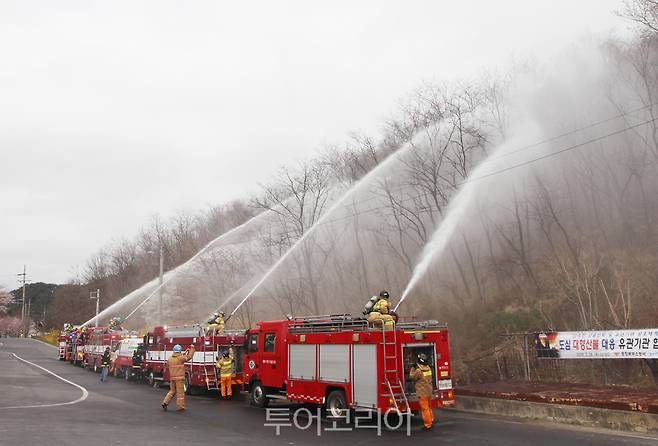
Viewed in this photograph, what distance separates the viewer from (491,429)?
1221 centimetres

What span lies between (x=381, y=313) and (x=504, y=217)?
880 inches

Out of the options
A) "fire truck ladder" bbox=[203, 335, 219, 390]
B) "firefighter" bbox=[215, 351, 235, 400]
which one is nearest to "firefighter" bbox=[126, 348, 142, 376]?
"fire truck ladder" bbox=[203, 335, 219, 390]

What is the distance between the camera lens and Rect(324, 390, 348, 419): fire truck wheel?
530 inches

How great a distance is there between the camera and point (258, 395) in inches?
671

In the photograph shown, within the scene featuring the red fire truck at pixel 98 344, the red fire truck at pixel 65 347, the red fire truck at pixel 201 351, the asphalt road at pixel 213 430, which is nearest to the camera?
the asphalt road at pixel 213 430

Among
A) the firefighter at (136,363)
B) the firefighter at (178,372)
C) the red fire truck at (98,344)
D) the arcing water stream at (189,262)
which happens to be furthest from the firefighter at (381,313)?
the red fire truck at (98,344)

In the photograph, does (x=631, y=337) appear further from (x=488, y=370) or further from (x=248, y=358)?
(x=248, y=358)

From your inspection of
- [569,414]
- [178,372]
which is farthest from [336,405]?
[569,414]

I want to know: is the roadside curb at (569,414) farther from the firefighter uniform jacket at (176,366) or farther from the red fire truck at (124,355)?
the red fire truck at (124,355)

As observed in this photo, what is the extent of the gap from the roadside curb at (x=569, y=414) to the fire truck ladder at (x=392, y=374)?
360 centimetres

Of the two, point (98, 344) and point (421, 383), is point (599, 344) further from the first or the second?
point (98, 344)

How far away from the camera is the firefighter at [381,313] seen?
12812 millimetres

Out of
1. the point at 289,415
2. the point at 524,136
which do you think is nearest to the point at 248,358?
the point at 289,415

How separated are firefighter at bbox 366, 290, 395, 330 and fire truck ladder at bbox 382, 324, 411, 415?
148mm
